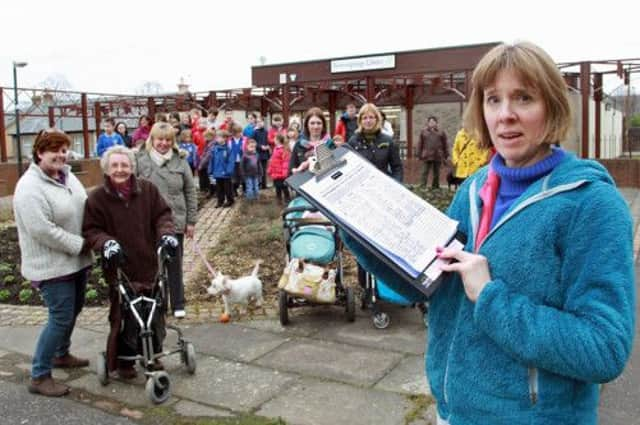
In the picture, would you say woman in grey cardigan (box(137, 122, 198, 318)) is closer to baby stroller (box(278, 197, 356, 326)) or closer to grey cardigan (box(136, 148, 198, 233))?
grey cardigan (box(136, 148, 198, 233))

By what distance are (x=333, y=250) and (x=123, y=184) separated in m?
2.21

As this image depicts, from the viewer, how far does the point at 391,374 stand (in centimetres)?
509

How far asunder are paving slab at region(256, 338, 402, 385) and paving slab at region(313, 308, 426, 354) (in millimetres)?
152

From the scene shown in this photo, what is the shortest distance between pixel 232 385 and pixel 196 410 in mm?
470

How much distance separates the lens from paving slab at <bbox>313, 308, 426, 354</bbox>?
5754 mm

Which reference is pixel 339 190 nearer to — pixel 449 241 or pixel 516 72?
pixel 449 241

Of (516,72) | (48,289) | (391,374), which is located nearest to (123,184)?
(48,289)

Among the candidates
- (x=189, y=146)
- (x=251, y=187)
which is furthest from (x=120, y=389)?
A: (x=189, y=146)

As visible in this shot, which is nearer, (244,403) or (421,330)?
(244,403)

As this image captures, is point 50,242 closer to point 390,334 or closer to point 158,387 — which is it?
point 158,387

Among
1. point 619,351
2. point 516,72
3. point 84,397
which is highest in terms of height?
point 516,72

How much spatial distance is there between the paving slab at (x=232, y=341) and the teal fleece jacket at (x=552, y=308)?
13.3ft

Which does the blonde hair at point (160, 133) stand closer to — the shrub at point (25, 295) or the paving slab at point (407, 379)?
the shrub at point (25, 295)

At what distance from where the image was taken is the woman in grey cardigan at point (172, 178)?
684cm
